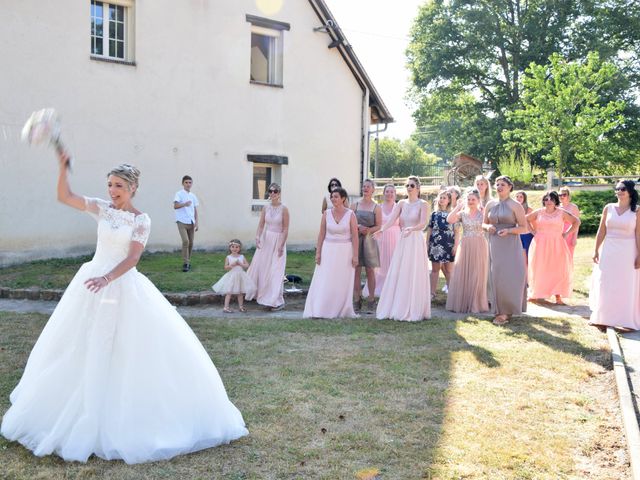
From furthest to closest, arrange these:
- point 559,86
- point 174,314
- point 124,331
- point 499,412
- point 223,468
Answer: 1. point 559,86
2. point 499,412
3. point 174,314
4. point 124,331
5. point 223,468

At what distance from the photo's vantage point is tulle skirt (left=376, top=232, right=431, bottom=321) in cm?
980

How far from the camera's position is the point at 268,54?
18906 mm

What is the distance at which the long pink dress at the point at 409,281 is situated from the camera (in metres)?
9.81

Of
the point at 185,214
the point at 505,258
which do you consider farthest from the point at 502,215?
the point at 185,214

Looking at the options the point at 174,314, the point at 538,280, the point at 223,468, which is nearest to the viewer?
the point at 223,468

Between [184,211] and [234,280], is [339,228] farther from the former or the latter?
[184,211]

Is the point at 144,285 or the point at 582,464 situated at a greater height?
the point at 144,285

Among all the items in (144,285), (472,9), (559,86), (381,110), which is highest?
(472,9)

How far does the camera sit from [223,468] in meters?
4.36

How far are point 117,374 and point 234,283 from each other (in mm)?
5950

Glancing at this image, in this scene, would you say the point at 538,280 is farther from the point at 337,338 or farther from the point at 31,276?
the point at 31,276

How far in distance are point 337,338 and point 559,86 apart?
88.6ft

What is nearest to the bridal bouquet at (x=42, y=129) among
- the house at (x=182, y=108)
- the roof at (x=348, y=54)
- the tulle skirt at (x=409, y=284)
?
the tulle skirt at (x=409, y=284)

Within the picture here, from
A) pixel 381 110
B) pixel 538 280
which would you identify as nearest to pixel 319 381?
pixel 538 280
